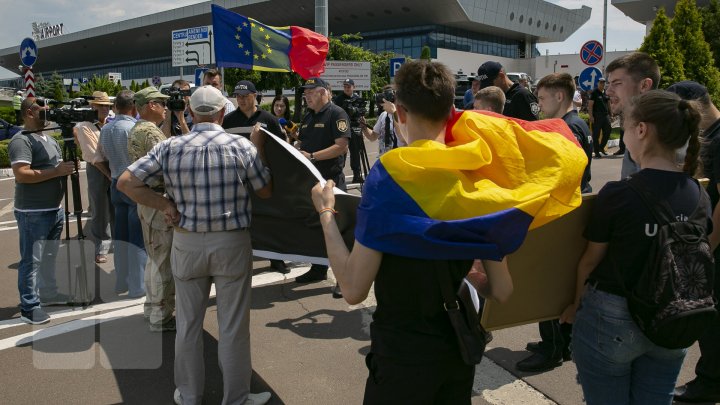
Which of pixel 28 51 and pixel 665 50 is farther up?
pixel 665 50

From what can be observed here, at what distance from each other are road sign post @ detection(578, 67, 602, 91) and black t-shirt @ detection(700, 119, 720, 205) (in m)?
13.0

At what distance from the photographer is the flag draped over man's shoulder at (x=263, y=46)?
6.74 meters

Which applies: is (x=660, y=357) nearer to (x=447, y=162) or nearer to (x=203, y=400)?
(x=447, y=162)

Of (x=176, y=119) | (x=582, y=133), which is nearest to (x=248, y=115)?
(x=176, y=119)

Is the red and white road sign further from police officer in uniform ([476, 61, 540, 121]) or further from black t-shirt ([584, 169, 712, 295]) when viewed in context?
black t-shirt ([584, 169, 712, 295])

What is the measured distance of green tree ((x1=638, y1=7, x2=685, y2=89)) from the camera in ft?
60.7

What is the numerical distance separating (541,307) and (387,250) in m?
1.06

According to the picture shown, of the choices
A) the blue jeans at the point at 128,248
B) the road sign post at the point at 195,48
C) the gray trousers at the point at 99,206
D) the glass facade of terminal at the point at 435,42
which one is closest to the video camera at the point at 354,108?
the gray trousers at the point at 99,206

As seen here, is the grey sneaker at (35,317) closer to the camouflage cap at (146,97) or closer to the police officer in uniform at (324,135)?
the camouflage cap at (146,97)

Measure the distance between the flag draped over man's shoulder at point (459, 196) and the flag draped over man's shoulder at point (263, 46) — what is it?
5.35 m

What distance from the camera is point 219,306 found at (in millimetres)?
3529

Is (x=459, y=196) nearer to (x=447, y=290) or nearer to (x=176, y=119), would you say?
(x=447, y=290)

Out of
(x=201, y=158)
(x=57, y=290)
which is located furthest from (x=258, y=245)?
(x=57, y=290)

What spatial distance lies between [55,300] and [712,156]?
5.73 m
